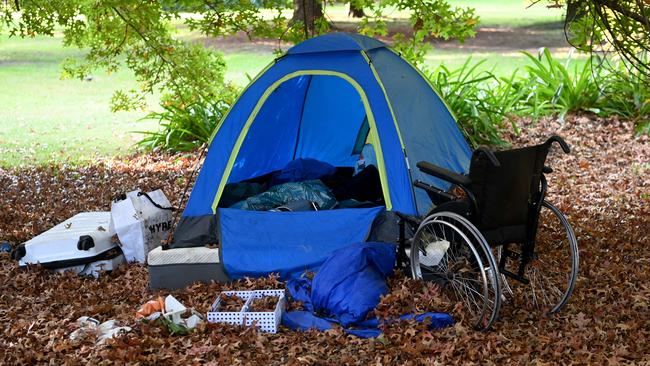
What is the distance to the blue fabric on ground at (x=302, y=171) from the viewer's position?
6.07 metres

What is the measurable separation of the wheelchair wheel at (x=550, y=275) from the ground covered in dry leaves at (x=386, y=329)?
9 cm

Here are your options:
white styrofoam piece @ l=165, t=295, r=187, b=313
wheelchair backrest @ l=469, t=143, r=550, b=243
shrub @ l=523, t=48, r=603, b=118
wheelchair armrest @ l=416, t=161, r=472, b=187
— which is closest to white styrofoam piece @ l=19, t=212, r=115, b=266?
white styrofoam piece @ l=165, t=295, r=187, b=313

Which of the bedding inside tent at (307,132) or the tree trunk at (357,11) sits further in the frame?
the tree trunk at (357,11)

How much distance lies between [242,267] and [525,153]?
171cm

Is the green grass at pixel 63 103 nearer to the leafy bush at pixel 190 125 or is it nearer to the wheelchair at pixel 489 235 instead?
the leafy bush at pixel 190 125

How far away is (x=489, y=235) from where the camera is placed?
158 inches

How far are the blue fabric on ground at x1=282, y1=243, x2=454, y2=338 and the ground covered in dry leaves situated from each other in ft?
0.24

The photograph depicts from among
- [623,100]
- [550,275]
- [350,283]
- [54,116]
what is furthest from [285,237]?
[54,116]

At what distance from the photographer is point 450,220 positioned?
416cm

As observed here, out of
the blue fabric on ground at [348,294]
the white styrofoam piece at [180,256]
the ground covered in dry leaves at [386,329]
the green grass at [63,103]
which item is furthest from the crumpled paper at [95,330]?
the green grass at [63,103]

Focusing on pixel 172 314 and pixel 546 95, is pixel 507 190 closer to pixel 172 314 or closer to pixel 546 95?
pixel 172 314

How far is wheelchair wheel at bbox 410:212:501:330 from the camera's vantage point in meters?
4.00

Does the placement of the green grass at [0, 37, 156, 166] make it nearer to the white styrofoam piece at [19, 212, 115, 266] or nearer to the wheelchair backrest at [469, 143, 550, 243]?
the white styrofoam piece at [19, 212, 115, 266]

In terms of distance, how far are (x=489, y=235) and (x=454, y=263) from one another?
0.36 m
